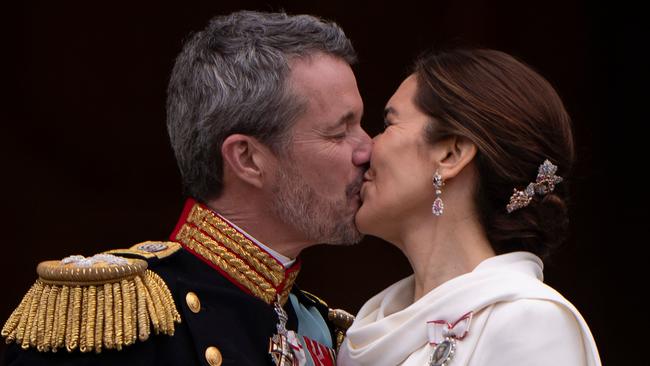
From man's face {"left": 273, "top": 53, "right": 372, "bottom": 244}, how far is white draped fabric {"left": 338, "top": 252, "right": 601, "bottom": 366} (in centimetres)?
26

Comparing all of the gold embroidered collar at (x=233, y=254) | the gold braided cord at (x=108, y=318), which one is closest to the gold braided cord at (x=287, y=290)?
the gold embroidered collar at (x=233, y=254)

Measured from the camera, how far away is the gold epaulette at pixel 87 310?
2.28 m

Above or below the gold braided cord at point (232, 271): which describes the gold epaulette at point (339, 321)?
below

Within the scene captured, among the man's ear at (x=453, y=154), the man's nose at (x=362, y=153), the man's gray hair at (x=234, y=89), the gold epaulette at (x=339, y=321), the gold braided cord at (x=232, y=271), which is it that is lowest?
A: the gold epaulette at (x=339, y=321)

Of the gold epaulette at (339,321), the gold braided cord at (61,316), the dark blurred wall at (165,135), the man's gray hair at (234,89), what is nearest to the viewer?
the gold braided cord at (61,316)

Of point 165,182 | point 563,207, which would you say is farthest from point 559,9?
point 563,207

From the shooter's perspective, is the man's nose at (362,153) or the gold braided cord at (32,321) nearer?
the gold braided cord at (32,321)

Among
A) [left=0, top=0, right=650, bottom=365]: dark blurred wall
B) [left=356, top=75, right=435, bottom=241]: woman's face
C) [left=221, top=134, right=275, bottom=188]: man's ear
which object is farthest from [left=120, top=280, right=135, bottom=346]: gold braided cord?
[left=0, top=0, right=650, bottom=365]: dark blurred wall

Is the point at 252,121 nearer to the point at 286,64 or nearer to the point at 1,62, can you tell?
the point at 286,64

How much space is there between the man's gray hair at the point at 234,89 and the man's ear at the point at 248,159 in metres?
0.02

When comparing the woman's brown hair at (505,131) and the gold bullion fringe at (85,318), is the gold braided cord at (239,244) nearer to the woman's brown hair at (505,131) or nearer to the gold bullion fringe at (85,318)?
the gold bullion fringe at (85,318)

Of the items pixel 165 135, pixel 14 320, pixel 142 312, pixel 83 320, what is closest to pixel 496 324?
pixel 142 312

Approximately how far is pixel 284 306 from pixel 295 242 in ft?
0.48

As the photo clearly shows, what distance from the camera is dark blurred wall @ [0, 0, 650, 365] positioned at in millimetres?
3850
